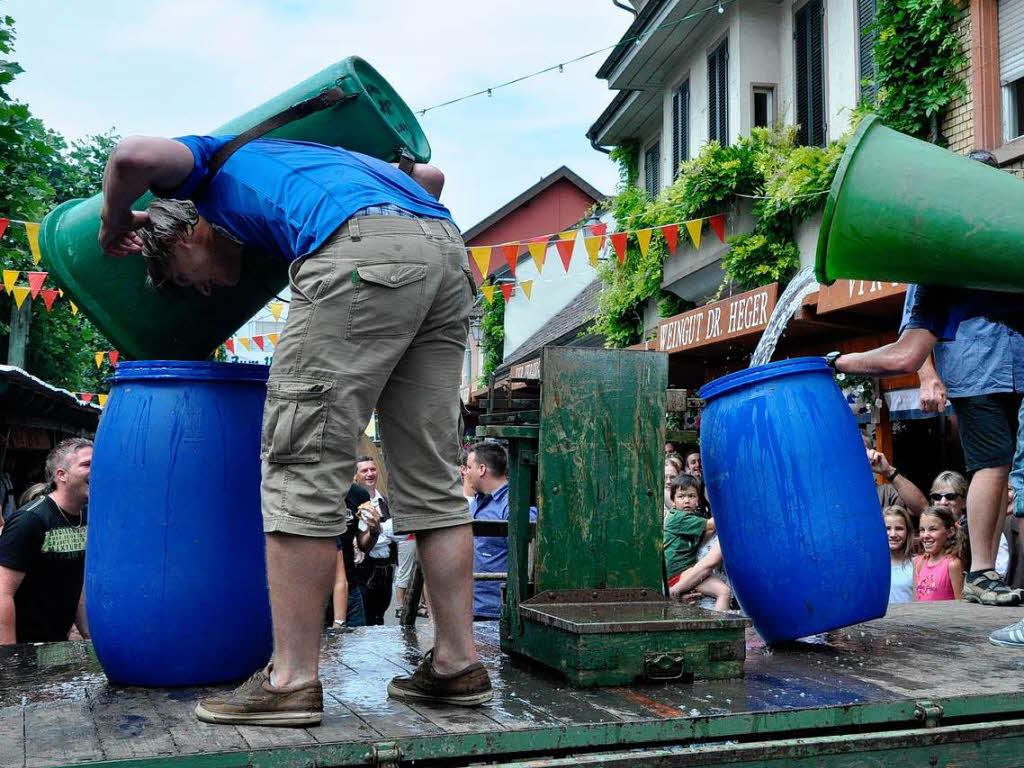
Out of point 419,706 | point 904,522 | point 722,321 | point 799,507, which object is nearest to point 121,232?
point 419,706

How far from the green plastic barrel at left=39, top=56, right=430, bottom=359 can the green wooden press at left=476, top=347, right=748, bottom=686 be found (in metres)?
0.90

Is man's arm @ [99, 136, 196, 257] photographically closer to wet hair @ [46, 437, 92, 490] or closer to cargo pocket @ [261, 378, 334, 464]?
cargo pocket @ [261, 378, 334, 464]

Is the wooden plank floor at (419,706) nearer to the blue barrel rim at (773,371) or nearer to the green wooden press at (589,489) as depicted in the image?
Result: the green wooden press at (589,489)

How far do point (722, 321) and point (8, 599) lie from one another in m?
8.50

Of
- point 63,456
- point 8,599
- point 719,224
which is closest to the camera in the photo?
point 8,599

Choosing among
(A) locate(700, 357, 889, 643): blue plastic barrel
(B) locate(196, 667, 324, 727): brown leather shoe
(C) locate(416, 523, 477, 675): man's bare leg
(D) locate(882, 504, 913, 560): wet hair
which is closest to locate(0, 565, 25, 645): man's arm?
(B) locate(196, 667, 324, 727): brown leather shoe

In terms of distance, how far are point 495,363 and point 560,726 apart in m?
30.1

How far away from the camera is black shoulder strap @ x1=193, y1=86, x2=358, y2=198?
105 inches

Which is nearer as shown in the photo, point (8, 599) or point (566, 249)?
point (8, 599)

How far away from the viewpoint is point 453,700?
8.52 ft

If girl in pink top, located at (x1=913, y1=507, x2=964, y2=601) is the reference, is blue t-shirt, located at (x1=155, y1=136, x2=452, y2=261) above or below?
above

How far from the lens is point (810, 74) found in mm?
12539

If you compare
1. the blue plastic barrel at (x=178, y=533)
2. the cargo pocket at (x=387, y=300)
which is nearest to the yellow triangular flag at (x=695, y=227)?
the blue plastic barrel at (x=178, y=533)

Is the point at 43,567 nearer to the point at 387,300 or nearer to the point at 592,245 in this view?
the point at 387,300
